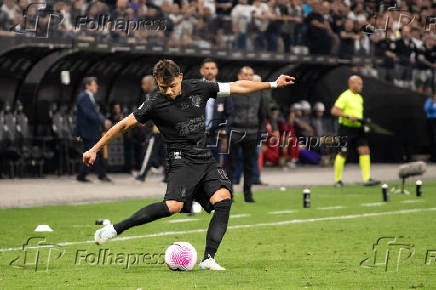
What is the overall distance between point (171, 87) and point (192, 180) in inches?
33.6

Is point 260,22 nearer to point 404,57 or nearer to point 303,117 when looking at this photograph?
point 303,117

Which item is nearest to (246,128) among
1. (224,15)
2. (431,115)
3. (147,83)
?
(147,83)

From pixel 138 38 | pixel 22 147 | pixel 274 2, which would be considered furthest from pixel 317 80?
pixel 22 147

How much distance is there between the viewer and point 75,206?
17734mm

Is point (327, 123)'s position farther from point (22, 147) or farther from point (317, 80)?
point (22, 147)

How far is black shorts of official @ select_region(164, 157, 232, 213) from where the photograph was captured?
9.95 meters

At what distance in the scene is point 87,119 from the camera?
75.2ft

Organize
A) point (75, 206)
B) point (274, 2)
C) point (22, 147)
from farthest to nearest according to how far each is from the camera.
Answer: point (274, 2)
point (22, 147)
point (75, 206)

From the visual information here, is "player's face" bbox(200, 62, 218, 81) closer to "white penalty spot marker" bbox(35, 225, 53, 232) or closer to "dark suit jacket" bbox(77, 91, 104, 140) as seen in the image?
"white penalty spot marker" bbox(35, 225, 53, 232)

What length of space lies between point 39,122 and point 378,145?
11281 millimetres

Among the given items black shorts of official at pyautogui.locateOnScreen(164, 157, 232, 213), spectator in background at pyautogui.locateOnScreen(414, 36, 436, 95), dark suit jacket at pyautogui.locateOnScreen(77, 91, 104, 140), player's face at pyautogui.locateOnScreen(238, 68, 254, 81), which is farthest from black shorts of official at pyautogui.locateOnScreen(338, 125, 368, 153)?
black shorts of official at pyautogui.locateOnScreen(164, 157, 232, 213)

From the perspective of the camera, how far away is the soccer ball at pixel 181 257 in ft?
32.1

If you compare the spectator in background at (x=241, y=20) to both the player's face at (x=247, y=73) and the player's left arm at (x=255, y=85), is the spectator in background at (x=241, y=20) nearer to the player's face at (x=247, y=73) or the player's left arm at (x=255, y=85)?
the player's face at (x=247, y=73)

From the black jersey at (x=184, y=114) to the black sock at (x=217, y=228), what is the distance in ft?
1.62
